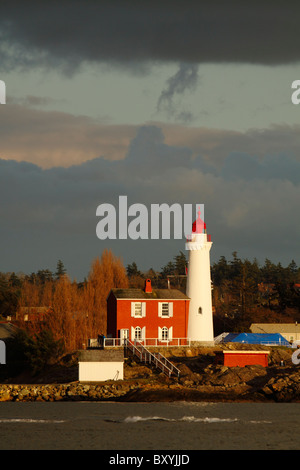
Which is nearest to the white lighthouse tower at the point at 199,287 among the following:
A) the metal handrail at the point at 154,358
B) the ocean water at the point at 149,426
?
the metal handrail at the point at 154,358

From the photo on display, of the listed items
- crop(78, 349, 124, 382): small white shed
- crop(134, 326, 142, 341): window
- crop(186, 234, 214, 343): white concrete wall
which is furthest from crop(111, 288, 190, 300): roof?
crop(78, 349, 124, 382): small white shed

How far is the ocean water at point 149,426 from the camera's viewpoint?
3922 cm

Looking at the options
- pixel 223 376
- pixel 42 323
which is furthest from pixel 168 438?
pixel 42 323

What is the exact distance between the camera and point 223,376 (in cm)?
5366

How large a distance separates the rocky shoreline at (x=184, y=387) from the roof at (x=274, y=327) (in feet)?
85.3

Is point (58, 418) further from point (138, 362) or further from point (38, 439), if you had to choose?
point (138, 362)

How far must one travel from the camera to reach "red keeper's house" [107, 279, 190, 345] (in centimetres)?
6259

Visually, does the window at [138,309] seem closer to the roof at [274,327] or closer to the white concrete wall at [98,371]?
the white concrete wall at [98,371]

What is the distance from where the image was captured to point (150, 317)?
6294cm

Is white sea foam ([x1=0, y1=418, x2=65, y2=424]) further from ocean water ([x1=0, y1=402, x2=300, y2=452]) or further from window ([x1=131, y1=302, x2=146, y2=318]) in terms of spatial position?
window ([x1=131, y1=302, x2=146, y2=318])

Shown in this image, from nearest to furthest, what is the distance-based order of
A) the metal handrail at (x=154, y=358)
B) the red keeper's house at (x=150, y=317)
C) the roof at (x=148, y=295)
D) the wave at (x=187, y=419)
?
the wave at (x=187, y=419)
the metal handrail at (x=154, y=358)
the red keeper's house at (x=150, y=317)
the roof at (x=148, y=295)
